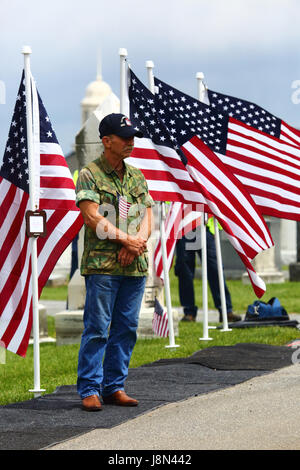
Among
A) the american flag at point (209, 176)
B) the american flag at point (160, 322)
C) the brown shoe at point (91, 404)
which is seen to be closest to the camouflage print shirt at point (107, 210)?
the brown shoe at point (91, 404)

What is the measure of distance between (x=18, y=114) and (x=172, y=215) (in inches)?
171

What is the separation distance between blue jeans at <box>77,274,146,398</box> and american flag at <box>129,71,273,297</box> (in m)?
2.58

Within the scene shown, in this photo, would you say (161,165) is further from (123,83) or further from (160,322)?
(160,322)

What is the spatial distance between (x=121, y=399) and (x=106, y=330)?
1.63ft

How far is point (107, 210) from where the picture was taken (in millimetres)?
7297

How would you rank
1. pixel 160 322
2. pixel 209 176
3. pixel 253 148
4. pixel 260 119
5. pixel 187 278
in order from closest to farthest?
pixel 209 176 → pixel 253 148 → pixel 260 119 → pixel 160 322 → pixel 187 278

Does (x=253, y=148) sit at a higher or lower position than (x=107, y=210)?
higher

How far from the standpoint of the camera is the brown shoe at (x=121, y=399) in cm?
747

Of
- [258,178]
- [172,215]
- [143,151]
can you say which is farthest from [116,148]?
[172,215]

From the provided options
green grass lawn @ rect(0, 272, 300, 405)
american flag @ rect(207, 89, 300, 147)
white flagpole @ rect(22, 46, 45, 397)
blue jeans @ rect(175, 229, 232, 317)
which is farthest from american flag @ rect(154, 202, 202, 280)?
white flagpole @ rect(22, 46, 45, 397)

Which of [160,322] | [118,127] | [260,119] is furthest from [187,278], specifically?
[118,127]

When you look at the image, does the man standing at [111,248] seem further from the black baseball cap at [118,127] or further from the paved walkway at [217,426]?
the paved walkway at [217,426]

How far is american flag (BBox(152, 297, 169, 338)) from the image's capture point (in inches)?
462

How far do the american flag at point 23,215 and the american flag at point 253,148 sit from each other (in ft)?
6.73
